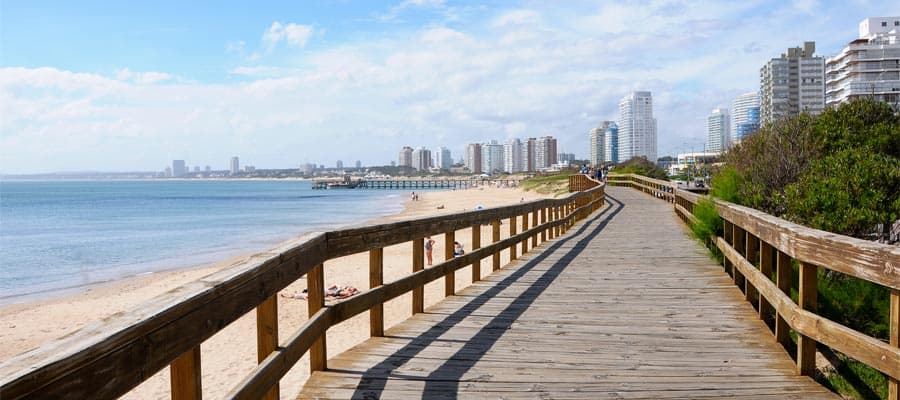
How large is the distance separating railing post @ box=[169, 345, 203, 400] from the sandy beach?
4365mm

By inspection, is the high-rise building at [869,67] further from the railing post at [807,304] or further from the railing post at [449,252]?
the railing post at [807,304]

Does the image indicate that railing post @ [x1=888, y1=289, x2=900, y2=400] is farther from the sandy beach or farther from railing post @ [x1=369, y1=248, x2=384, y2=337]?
the sandy beach

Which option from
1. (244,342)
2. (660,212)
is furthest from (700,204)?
(660,212)

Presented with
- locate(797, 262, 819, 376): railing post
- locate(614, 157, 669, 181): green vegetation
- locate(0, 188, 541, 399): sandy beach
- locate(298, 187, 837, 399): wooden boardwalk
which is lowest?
locate(0, 188, 541, 399): sandy beach

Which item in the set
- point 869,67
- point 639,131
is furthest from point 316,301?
point 639,131

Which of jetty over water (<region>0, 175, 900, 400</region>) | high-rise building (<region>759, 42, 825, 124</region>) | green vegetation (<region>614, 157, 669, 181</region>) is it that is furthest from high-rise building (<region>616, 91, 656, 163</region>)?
jetty over water (<region>0, 175, 900, 400</region>)

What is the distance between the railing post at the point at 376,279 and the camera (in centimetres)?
498

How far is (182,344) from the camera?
222cm

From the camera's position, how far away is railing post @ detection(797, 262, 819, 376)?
4102 mm

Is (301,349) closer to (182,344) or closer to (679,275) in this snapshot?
(182,344)

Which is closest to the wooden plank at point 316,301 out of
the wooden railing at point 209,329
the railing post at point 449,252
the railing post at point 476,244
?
the wooden railing at point 209,329

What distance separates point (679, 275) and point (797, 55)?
6416 inches

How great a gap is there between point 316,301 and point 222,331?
33.6 feet

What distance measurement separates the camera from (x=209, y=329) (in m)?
2.45
